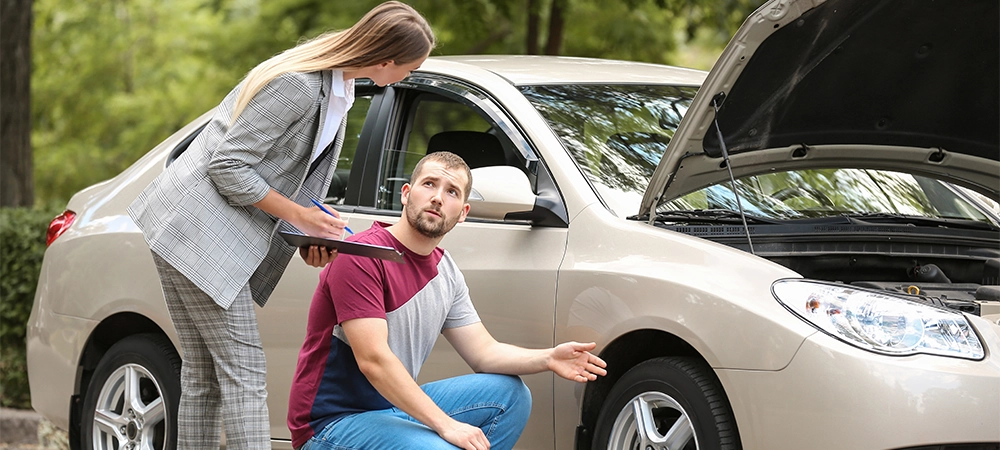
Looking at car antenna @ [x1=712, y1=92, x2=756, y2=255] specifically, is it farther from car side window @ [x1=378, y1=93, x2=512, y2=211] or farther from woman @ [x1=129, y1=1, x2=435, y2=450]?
woman @ [x1=129, y1=1, x2=435, y2=450]

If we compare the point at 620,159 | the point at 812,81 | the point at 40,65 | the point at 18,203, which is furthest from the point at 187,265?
the point at 40,65

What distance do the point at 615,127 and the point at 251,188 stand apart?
147 cm

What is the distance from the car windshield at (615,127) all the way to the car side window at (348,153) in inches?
27.5

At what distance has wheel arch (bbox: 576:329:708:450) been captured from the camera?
3658 mm

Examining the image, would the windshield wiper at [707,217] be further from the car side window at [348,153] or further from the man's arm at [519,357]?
the car side window at [348,153]

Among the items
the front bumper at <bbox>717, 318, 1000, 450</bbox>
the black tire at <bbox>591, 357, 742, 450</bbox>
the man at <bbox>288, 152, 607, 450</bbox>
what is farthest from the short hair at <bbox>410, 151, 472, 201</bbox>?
the front bumper at <bbox>717, 318, 1000, 450</bbox>

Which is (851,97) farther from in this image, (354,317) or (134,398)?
(134,398)

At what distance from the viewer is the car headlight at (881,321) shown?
3156 mm

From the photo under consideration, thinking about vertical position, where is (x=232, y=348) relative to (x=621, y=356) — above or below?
below

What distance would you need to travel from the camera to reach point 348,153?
185 inches

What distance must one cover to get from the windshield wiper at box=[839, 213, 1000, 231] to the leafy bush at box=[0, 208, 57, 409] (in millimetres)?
4914

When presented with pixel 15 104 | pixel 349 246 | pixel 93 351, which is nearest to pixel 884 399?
pixel 349 246

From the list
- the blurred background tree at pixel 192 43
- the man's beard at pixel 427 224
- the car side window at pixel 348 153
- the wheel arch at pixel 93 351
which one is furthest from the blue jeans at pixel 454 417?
the blurred background tree at pixel 192 43

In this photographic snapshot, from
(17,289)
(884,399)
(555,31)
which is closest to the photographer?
(884,399)
